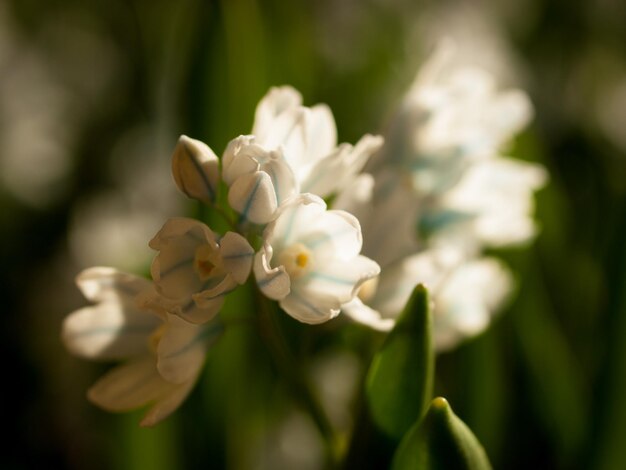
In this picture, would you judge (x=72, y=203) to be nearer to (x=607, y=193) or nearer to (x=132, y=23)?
(x=132, y=23)

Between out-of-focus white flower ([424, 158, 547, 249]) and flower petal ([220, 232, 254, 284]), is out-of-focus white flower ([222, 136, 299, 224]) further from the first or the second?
out-of-focus white flower ([424, 158, 547, 249])

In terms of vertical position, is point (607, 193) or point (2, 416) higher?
point (607, 193)

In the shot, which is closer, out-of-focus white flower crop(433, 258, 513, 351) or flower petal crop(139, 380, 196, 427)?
flower petal crop(139, 380, 196, 427)

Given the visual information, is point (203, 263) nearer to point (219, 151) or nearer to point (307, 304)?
point (307, 304)

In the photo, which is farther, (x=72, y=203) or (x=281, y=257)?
(x=72, y=203)

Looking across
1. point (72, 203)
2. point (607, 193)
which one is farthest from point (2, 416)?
point (607, 193)

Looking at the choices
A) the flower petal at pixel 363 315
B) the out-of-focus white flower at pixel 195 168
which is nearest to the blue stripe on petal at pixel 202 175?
the out-of-focus white flower at pixel 195 168

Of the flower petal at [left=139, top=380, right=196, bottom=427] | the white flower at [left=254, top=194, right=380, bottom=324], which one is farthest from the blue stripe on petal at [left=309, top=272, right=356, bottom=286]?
the flower petal at [left=139, top=380, right=196, bottom=427]
